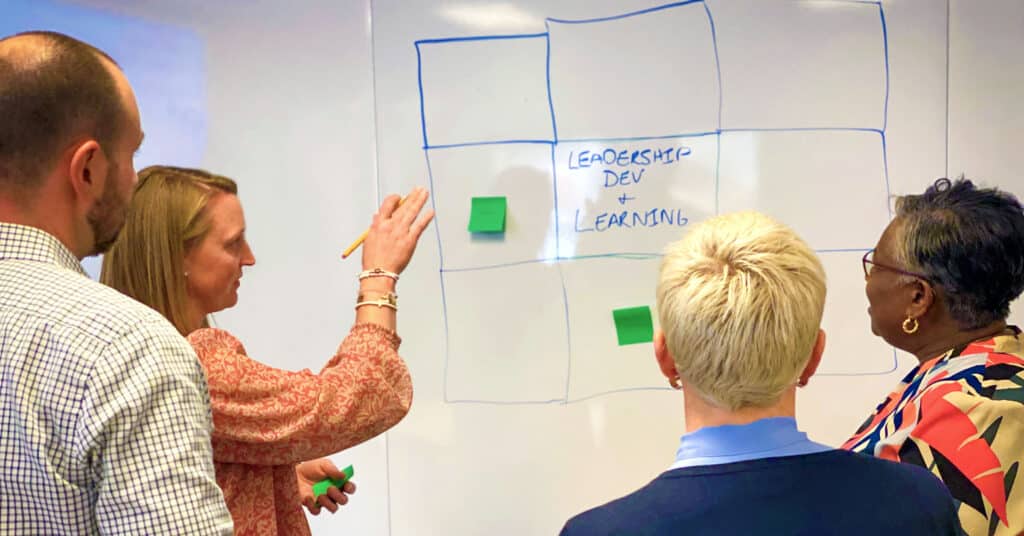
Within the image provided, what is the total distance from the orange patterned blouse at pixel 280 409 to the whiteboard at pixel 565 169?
765 mm

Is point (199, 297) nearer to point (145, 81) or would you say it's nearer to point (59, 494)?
point (59, 494)

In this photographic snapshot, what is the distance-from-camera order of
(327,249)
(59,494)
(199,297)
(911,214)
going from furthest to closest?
(327,249) → (911,214) → (199,297) → (59,494)

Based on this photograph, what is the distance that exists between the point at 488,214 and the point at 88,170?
117 cm

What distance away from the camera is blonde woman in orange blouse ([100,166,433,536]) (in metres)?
1.19

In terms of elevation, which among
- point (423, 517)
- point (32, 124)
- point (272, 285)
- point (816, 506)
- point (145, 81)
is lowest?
point (423, 517)

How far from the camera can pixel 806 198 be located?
198cm

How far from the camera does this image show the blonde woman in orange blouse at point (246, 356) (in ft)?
3.91

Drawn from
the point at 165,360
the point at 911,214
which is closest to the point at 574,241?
the point at 911,214

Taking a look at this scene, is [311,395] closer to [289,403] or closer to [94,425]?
[289,403]

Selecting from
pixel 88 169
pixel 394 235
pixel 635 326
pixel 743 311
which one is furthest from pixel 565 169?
pixel 88 169

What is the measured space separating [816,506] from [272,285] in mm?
1533

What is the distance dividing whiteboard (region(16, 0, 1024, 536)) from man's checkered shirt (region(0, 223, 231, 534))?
3.98ft

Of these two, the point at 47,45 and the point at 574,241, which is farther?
the point at 574,241

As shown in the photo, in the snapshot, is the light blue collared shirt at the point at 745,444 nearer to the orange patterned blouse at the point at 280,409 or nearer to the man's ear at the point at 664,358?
the man's ear at the point at 664,358
